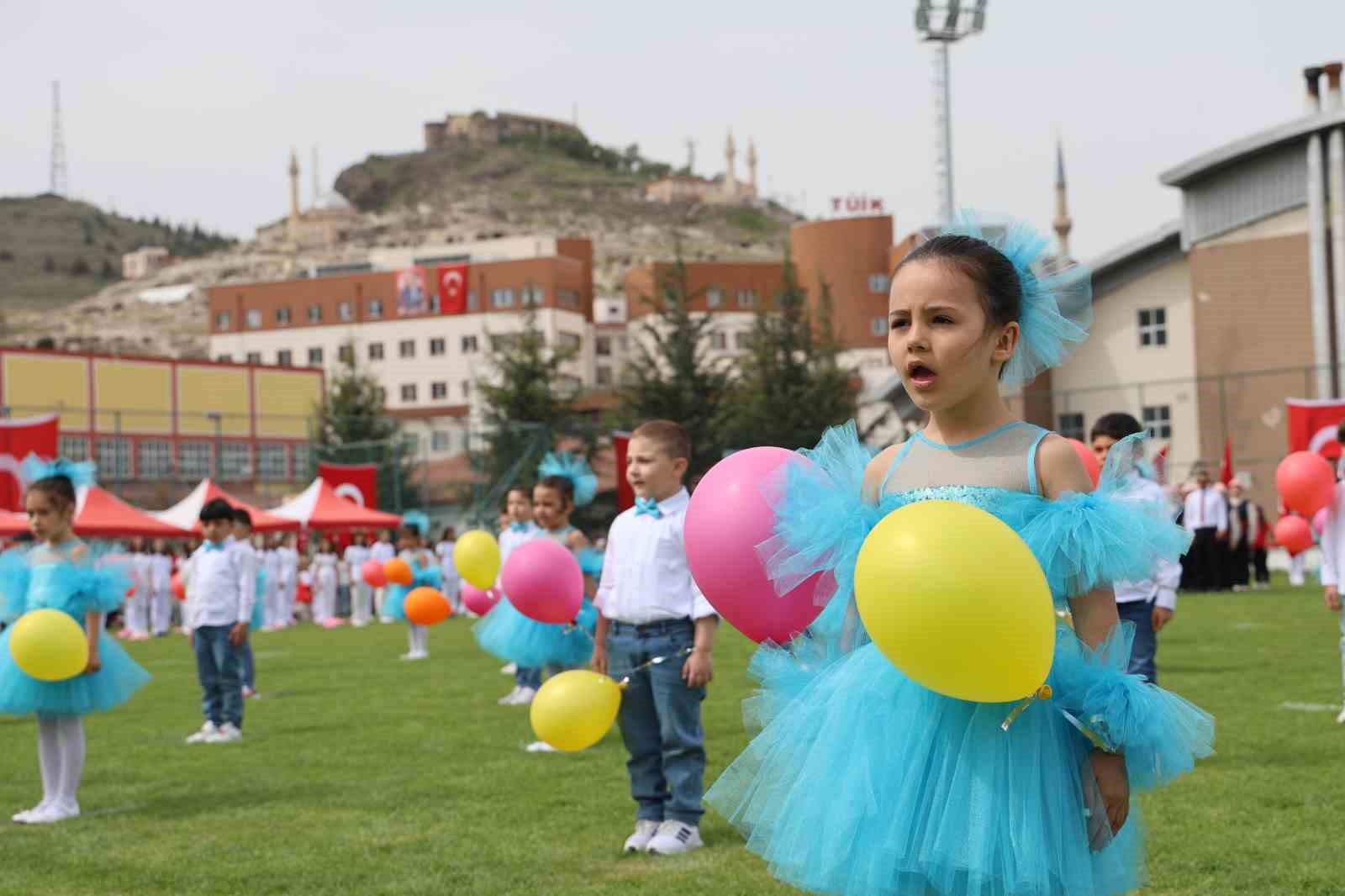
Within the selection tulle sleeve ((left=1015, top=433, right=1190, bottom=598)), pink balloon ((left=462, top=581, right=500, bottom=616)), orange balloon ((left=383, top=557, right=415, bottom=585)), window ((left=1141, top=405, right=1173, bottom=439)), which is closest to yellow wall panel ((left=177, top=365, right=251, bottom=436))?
window ((left=1141, top=405, right=1173, bottom=439))

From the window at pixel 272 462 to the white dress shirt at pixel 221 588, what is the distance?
50617 millimetres

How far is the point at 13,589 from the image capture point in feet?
28.7

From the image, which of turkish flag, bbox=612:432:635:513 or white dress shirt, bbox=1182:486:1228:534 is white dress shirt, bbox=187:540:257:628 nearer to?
turkish flag, bbox=612:432:635:513

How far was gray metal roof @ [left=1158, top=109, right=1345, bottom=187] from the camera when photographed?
35.8 m

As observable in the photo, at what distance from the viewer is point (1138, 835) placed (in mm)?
3691

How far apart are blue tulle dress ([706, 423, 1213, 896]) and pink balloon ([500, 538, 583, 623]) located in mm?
5030

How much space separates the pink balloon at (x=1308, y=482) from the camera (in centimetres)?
1143

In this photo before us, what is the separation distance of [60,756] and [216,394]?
2696 inches

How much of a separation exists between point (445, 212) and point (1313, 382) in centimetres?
14973

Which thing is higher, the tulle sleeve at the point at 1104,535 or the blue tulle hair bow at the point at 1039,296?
the blue tulle hair bow at the point at 1039,296

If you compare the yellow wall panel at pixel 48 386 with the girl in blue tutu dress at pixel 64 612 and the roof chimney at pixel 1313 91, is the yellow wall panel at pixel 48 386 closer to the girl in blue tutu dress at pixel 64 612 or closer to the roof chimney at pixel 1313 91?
the roof chimney at pixel 1313 91

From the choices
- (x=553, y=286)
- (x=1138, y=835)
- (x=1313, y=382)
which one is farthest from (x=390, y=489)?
(x=553, y=286)

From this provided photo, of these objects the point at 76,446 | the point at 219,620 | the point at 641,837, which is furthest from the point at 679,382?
the point at 641,837

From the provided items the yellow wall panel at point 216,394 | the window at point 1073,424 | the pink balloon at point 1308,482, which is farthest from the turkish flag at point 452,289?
the pink balloon at point 1308,482
